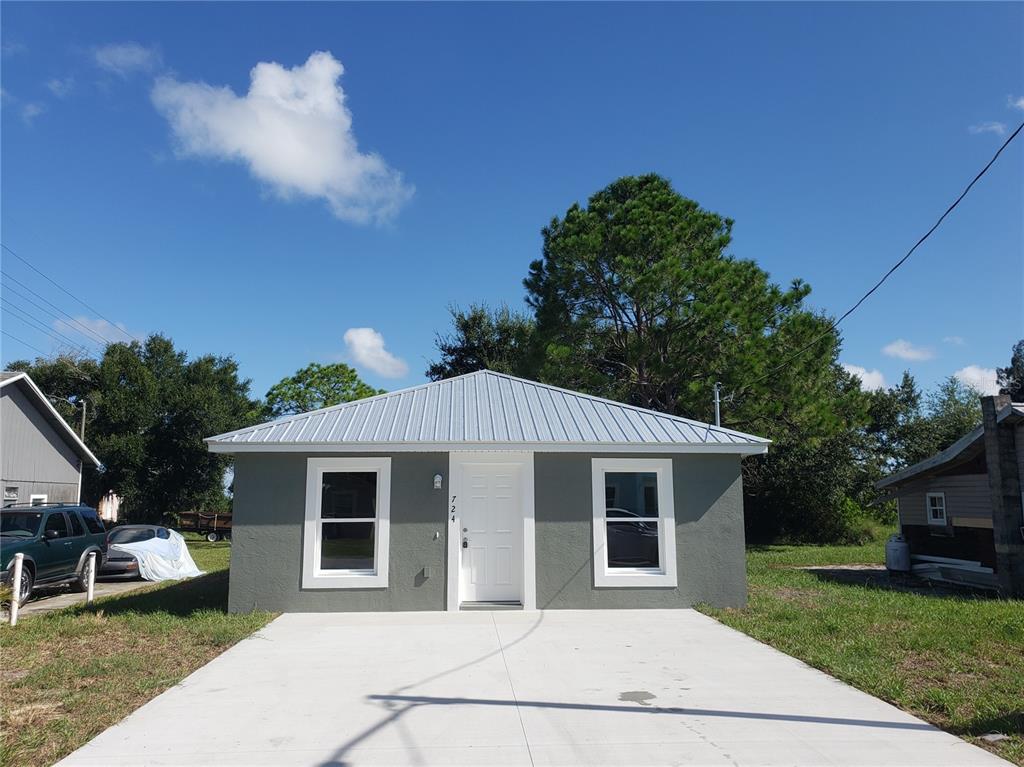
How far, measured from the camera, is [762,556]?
1995cm

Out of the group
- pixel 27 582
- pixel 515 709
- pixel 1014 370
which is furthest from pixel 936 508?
pixel 1014 370

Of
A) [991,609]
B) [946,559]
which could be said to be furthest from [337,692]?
[946,559]

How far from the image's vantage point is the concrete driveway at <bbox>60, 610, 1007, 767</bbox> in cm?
463

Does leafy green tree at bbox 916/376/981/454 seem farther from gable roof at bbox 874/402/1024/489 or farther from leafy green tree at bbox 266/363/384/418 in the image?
leafy green tree at bbox 266/363/384/418

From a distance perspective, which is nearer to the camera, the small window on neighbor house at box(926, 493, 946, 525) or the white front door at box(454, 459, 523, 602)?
the white front door at box(454, 459, 523, 602)

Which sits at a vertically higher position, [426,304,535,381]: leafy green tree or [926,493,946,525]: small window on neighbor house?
[426,304,535,381]: leafy green tree

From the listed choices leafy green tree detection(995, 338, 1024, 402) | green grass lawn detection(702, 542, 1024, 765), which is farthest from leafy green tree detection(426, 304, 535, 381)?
leafy green tree detection(995, 338, 1024, 402)

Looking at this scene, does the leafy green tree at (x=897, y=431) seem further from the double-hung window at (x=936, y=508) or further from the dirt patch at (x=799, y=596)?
the dirt patch at (x=799, y=596)

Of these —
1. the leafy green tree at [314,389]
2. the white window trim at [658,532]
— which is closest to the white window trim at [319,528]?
the white window trim at [658,532]

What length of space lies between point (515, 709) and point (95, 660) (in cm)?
478

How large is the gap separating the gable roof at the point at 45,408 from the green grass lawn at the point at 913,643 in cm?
1921

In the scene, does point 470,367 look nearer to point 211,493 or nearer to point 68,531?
point 211,493

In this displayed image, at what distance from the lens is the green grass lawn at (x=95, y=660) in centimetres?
517

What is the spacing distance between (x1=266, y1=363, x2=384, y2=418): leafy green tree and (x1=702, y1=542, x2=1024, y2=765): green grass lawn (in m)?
31.9
